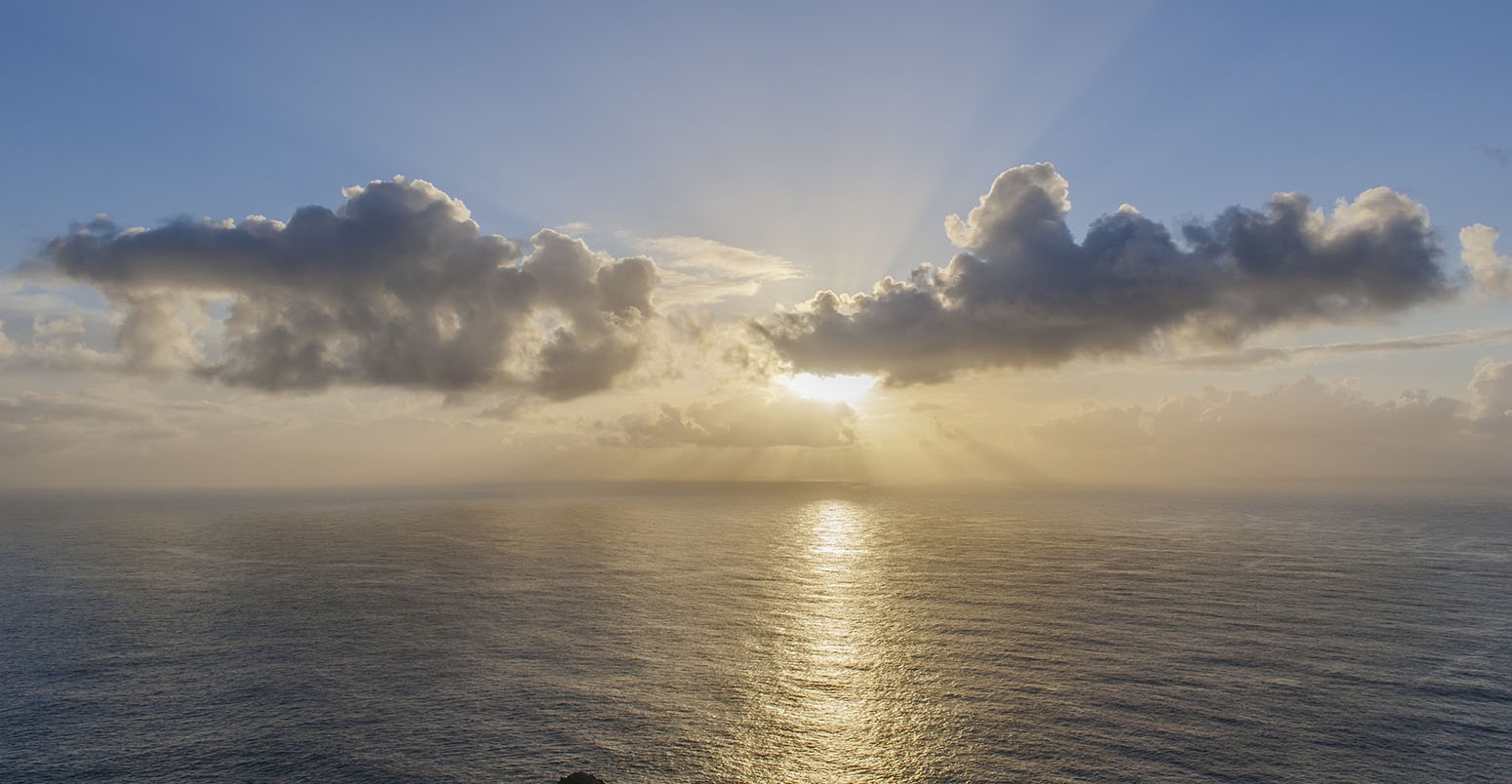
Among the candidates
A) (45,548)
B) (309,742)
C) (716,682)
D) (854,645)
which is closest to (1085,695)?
(854,645)

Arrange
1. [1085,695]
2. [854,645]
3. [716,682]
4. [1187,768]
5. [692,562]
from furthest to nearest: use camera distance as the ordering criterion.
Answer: [692,562]
[854,645]
[716,682]
[1085,695]
[1187,768]

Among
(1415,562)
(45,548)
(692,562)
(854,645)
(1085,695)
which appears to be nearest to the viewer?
(1085,695)

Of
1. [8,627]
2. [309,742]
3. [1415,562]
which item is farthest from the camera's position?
[1415,562]

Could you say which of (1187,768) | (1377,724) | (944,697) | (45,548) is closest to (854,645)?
(944,697)

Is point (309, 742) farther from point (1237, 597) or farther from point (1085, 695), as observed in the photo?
point (1237, 597)

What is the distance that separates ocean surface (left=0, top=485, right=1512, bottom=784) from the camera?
6056cm

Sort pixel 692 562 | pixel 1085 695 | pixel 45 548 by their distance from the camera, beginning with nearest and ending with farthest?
pixel 1085 695 < pixel 692 562 < pixel 45 548

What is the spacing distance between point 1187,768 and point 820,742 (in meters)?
27.4

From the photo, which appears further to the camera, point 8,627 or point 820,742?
point 8,627

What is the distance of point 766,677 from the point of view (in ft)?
262

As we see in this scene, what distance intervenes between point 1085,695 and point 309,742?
67239 mm

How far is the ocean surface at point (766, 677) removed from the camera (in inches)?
2384

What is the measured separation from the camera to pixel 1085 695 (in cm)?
7138

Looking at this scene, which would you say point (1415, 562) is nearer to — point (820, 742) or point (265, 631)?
point (820, 742)
